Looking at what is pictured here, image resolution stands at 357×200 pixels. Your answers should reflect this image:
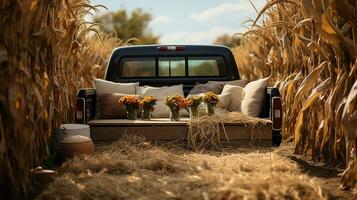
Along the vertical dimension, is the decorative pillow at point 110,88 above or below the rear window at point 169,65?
below

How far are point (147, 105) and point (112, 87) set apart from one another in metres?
0.78

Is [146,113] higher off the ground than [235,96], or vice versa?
[235,96]

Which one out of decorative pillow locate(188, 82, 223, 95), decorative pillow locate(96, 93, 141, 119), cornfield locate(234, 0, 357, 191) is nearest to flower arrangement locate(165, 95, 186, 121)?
decorative pillow locate(96, 93, 141, 119)

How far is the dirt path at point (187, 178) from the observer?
12.6 ft

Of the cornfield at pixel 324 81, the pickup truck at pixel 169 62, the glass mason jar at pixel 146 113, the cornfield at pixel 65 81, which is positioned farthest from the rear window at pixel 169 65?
the cornfield at pixel 324 81

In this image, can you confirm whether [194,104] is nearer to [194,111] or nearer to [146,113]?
[194,111]

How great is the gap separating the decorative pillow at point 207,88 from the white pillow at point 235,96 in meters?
0.28

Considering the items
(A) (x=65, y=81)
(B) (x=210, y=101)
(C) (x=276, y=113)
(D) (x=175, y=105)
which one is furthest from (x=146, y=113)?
(C) (x=276, y=113)

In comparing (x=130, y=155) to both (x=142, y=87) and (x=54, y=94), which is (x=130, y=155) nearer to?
(x=54, y=94)

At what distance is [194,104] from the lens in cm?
661

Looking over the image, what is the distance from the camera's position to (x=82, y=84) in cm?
795

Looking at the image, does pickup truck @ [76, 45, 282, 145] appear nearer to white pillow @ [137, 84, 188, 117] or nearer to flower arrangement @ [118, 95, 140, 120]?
white pillow @ [137, 84, 188, 117]

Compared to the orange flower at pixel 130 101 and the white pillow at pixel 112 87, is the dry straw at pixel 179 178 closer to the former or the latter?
the orange flower at pixel 130 101

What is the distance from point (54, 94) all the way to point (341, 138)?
3.06 metres
